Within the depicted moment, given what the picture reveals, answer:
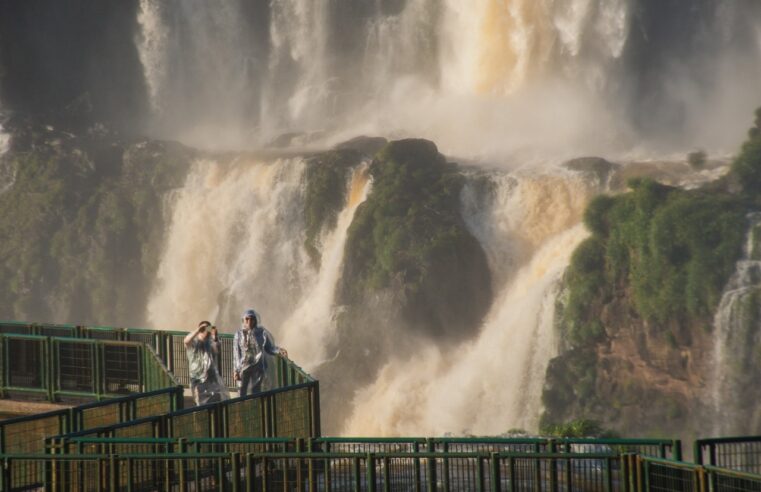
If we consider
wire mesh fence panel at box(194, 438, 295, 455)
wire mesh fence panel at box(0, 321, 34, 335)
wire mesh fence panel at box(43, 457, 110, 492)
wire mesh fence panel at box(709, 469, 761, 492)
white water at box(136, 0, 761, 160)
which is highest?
white water at box(136, 0, 761, 160)

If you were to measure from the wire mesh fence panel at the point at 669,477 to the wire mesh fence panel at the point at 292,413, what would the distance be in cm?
623

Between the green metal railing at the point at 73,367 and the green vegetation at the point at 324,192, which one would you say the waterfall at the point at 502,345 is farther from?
the green metal railing at the point at 73,367

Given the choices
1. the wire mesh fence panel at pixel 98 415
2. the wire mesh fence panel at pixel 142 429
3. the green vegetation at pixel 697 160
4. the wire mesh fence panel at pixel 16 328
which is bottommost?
the wire mesh fence panel at pixel 142 429

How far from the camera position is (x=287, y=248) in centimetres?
4997

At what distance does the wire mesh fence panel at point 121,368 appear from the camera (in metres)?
23.8

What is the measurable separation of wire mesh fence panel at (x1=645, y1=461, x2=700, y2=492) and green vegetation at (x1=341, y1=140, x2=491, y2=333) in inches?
1235

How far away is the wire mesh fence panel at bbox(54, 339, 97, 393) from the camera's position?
24.5 metres

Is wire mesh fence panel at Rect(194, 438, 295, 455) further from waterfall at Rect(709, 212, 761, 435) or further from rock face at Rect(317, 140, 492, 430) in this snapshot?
rock face at Rect(317, 140, 492, 430)

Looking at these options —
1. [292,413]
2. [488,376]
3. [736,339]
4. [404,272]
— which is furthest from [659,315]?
[292,413]

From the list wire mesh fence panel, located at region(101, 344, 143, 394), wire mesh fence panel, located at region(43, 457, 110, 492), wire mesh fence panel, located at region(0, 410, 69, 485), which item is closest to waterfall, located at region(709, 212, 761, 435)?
wire mesh fence panel, located at region(101, 344, 143, 394)

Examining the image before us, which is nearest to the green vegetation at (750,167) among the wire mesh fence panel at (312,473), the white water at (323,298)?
the white water at (323,298)

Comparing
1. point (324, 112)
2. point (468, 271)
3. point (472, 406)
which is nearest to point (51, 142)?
point (324, 112)

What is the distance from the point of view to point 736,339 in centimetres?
3712

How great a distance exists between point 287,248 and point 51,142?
18.9 m
